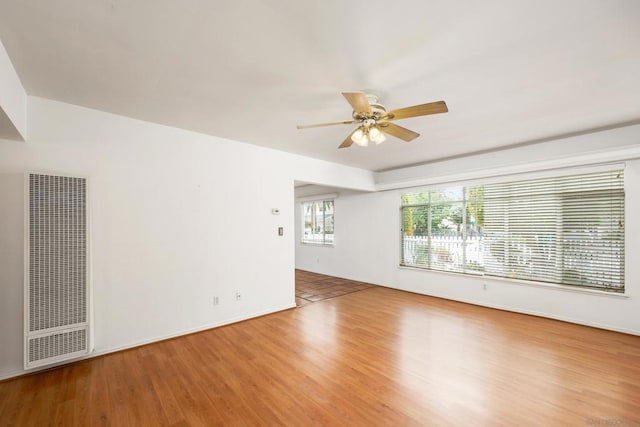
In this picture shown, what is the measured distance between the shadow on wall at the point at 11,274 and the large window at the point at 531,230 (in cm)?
572

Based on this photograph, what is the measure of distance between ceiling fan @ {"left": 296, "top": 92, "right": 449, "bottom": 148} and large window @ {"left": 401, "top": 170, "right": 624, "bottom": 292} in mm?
2742

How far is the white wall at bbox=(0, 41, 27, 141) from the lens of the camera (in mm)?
1915

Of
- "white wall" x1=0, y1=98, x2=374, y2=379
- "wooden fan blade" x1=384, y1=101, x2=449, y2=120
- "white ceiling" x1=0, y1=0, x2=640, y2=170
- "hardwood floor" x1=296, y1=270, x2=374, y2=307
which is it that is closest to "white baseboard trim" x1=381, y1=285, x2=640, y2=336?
"hardwood floor" x1=296, y1=270, x2=374, y2=307

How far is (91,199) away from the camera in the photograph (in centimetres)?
286

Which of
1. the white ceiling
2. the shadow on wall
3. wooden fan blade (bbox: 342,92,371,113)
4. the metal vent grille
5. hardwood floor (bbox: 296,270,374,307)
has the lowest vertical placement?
hardwood floor (bbox: 296,270,374,307)

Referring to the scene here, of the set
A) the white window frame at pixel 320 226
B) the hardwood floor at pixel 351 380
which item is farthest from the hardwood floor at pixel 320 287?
the hardwood floor at pixel 351 380

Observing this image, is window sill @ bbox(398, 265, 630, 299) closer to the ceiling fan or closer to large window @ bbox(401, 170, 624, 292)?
large window @ bbox(401, 170, 624, 292)

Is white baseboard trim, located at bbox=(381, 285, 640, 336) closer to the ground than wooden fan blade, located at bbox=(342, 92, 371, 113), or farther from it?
closer to the ground

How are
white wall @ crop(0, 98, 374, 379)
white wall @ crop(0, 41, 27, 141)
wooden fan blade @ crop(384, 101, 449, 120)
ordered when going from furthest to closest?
white wall @ crop(0, 98, 374, 379) < wooden fan blade @ crop(384, 101, 449, 120) < white wall @ crop(0, 41, 27, 141)

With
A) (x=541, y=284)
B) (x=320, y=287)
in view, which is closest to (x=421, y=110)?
(x=541, y=284)

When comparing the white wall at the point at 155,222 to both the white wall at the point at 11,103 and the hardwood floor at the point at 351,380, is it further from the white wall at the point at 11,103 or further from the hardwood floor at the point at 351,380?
the hardwood floor at the point at 351,380

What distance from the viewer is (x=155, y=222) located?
328cm

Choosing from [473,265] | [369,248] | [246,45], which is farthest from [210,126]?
[473,265]

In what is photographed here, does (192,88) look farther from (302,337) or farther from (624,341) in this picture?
(624,341)
